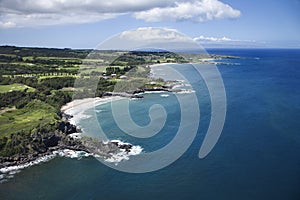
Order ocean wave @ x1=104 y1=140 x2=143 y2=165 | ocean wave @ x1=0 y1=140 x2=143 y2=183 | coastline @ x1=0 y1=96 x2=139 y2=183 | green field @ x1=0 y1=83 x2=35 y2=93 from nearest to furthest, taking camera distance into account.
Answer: ocean wave @ x1=0 y1=140 x2=143 y2=183 < coastline @ x1=0 y1=96 x2=139 y2=183 < ocean wave @ x1=104 y1=140 x2=143 y2=165 < green field @ x1=0 y1=83 x2=35 y2=93

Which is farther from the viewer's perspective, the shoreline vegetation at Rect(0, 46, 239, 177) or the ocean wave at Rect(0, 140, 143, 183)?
the shoreline vegetation at Rect(0, 46, 239, 177)

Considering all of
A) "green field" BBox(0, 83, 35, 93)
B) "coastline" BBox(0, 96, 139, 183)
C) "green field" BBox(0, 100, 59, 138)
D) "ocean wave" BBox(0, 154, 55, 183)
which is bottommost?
"ocean wave" BBox(0, 154, 55, 183)

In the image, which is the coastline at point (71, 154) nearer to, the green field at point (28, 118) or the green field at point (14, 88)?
the green field at point (28, 118)

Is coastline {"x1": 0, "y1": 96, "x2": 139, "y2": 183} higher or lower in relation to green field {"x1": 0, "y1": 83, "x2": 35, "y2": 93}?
lower

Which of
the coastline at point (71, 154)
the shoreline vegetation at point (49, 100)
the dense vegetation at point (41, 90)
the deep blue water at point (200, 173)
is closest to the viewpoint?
the deep blue water at point (200, 173)

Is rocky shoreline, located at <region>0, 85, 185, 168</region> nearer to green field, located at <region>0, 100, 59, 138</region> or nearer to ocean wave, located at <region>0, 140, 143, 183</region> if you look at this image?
ocean wave, located at <region>0, 140, 143, 183</region>

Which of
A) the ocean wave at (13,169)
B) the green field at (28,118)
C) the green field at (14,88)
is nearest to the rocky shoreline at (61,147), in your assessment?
the ocean wave at (13,169)

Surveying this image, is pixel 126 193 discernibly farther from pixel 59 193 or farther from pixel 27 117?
pixel 27 117

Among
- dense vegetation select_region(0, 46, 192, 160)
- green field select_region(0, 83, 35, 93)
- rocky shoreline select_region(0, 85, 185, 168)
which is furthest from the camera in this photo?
green field select_region(0, 83, 35, 93)

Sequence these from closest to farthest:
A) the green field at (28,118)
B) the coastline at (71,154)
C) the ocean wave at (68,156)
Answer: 1. the ocean wave at (68,156)
2. the coastline at (71,154)
3. the green field at (28,118)

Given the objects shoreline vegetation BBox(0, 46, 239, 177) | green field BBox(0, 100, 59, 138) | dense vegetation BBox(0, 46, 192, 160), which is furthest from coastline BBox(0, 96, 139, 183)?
green field BBox(0, 100, 59, 138)
